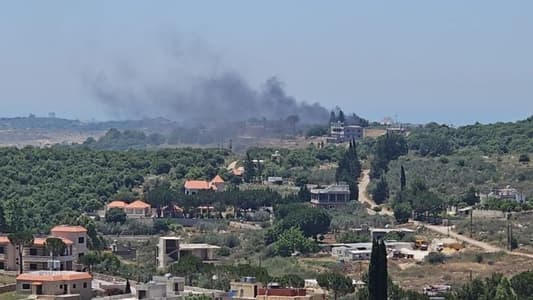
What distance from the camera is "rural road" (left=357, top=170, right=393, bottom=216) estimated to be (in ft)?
329

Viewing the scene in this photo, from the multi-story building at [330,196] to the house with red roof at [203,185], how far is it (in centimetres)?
732

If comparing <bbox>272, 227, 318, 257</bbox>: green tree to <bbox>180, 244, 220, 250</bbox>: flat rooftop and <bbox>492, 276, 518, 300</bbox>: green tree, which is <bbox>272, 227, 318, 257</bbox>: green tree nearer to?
<bbox>180, 244, 220, 250</bbox>: flat rooftop

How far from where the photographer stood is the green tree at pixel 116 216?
95.2 m

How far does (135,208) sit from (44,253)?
32588 mm

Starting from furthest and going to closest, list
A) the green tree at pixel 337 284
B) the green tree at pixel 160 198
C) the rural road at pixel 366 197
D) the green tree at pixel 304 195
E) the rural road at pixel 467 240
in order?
1. the green tree at pixel 304 195
2. the rural road at pixel 366 197
3. the green tree at pixel 160 198
4. the rural road at pixel 467 240
5. the green tree at pixel 337 284

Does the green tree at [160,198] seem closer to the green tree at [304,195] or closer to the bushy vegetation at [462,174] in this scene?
the green tree at [304,195]

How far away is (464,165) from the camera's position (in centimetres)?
11469

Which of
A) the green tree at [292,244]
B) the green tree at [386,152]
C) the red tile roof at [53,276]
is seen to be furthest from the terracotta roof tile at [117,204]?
the red tile roof at [53,276]

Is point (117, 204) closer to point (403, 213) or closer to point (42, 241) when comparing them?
point (403, 213)

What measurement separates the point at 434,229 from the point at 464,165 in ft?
87.8

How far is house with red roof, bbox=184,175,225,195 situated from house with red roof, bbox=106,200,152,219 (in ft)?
21.7

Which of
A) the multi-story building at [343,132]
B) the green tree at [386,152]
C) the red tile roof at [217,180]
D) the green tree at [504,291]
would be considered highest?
the multi-story building at [343,132]

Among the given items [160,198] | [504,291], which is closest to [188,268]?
[504,291]

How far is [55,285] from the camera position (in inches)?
2121
